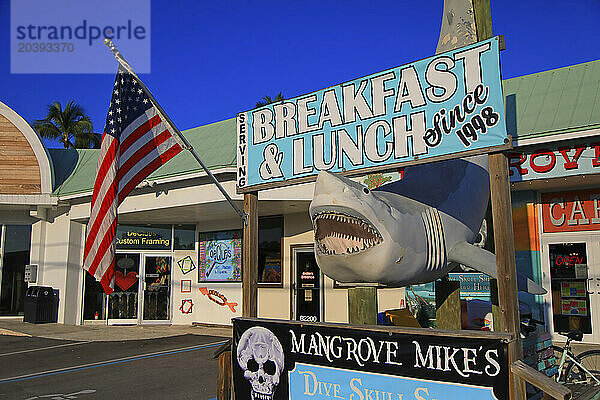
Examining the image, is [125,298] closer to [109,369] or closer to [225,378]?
[109,369]

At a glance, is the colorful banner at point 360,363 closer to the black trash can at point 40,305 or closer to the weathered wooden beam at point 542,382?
the weathered wooden beam at point 542,382

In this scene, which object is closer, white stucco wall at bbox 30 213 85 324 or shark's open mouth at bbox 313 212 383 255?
shark's open mouth at bbox 313 212 383 255

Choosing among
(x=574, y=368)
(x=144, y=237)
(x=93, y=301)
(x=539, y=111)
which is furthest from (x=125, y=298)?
(x=574, y=368)

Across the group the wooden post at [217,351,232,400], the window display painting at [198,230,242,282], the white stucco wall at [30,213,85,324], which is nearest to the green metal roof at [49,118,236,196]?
the white stucco wall at [30,213,85,324]

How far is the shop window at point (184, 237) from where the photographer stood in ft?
53.6

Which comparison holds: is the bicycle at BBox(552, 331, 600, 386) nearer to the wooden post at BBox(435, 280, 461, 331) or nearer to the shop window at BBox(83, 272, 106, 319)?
the wooden post at BBox(435, 280, 461, 331)

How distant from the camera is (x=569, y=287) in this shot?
35.6ft

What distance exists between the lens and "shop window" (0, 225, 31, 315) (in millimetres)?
16781

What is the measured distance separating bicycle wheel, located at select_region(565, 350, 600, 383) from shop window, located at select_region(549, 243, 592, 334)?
402 cm

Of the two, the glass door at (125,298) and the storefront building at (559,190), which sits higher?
the storefront building at (559,190)

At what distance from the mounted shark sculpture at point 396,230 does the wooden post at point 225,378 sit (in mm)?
2027

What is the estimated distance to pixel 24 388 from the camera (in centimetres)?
780

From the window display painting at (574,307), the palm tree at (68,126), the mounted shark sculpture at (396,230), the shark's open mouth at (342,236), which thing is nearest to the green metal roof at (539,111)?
the window display painting at (574,307)

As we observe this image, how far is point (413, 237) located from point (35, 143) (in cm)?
1539
